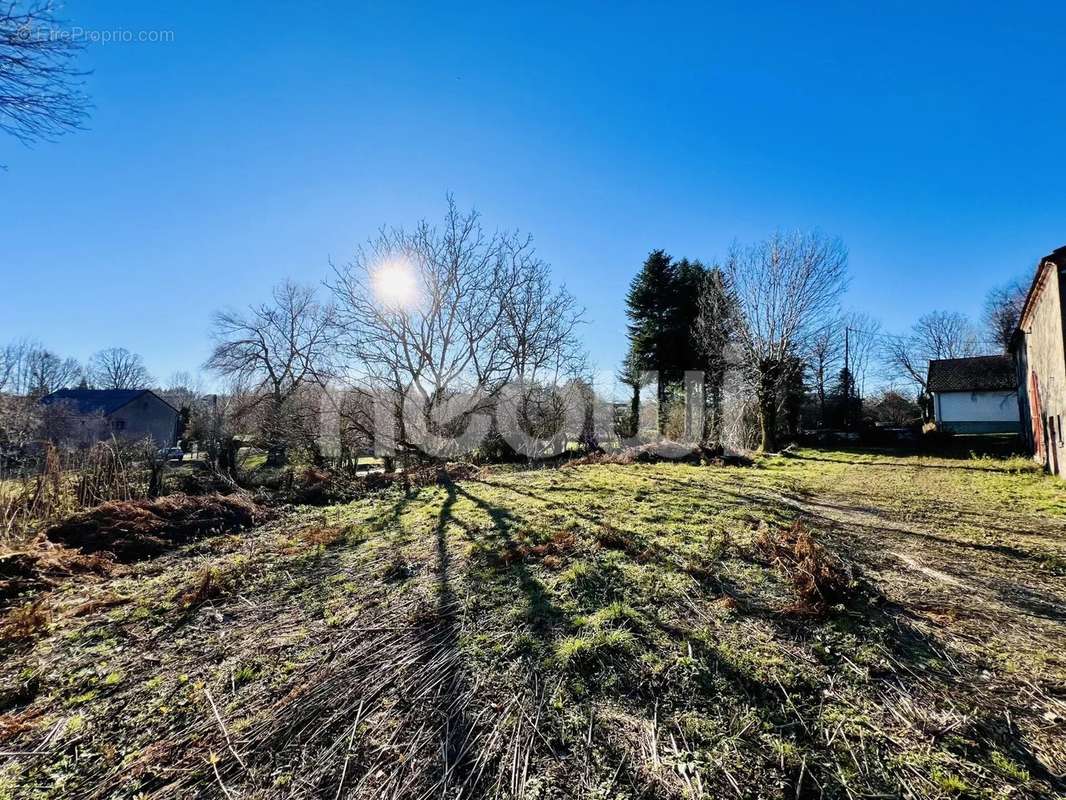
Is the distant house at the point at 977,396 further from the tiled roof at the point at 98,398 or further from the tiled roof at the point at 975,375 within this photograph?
the tiled roof at the point at 98,398

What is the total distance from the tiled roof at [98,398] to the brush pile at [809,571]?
130 ft

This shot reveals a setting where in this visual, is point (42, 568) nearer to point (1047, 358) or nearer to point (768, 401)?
point (1047, 358)

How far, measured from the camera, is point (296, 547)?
4.97 meters

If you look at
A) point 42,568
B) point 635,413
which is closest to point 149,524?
point 42,568

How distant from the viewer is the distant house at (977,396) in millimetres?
22938

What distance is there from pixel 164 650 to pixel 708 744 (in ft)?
10.6

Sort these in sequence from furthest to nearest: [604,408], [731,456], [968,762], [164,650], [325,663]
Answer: [604,408]
[731,456]
[164,650]
[325,663]
[968,762]

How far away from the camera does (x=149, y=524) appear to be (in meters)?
5.66

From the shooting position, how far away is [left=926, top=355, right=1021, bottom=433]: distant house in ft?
75.3

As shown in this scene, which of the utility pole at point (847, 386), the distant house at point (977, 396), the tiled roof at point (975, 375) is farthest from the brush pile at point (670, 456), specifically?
the tiled roof at point (975, 375)

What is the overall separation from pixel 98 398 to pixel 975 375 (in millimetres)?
55451

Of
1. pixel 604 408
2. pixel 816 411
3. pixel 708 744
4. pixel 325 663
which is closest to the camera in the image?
pixel 708 744

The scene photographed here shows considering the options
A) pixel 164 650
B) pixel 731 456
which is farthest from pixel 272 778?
pixel 731 456

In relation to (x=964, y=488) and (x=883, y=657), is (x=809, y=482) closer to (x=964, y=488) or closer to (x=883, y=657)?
(x=964, y=488)
